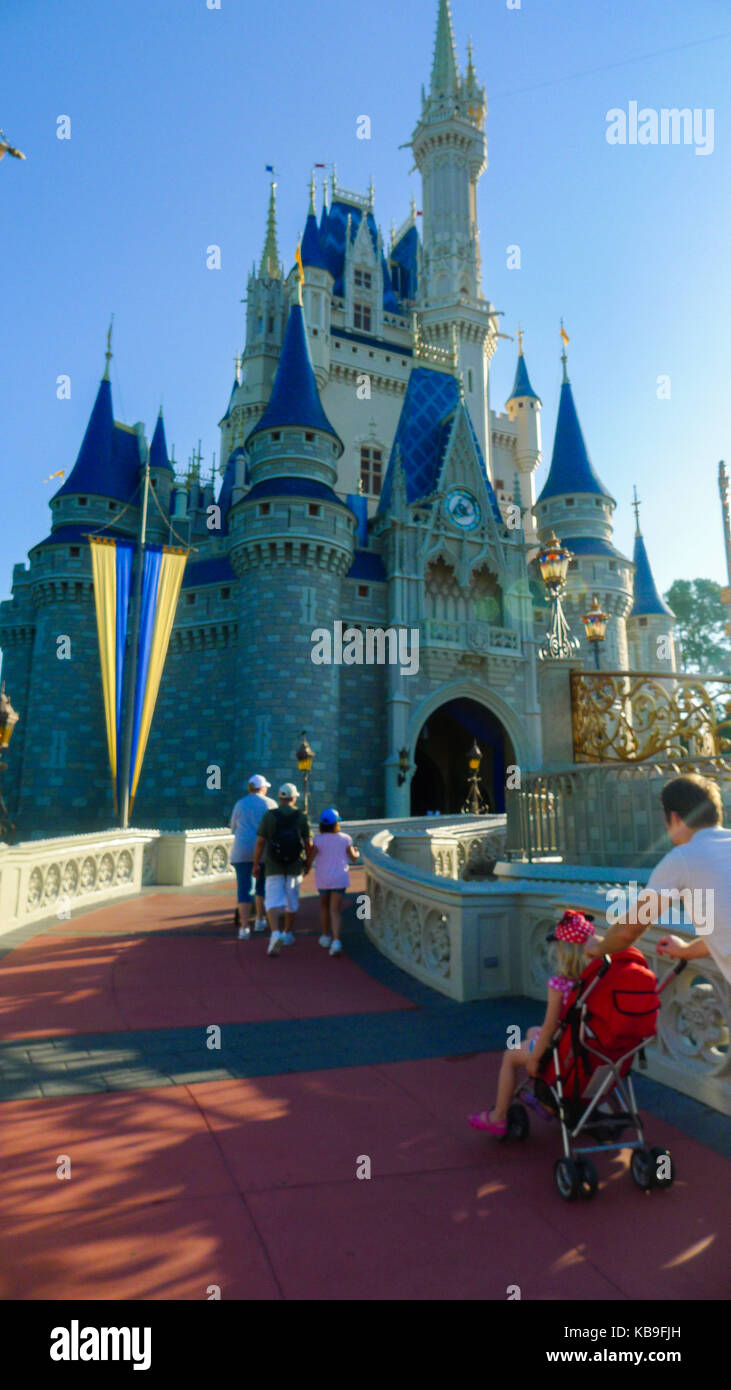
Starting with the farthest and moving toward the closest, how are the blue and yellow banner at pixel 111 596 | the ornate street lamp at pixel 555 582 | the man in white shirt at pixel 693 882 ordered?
the blue and yellow banner at pixel 111 596
the ornate street lamp at pixel 555 582
the man in white shirt at pixel 693 882

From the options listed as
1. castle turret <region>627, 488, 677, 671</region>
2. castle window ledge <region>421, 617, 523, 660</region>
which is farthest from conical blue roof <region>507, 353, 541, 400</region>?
castle window ledge <region>421, 617, 523, 660</region>

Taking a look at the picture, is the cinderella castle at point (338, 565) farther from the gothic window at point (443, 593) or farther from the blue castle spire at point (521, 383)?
the blue castle spire at point (521, 383)

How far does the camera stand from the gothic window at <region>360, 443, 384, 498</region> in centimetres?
3628

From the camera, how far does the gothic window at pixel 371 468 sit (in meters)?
36.3

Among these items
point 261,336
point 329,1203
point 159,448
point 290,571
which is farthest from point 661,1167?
point 261,336

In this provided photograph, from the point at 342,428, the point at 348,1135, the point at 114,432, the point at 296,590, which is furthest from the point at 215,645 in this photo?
the point at 348,1135

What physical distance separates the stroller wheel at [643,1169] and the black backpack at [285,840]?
5247 mm

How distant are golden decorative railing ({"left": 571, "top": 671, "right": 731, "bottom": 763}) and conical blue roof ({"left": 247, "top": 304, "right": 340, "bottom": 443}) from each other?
2015 centimetres

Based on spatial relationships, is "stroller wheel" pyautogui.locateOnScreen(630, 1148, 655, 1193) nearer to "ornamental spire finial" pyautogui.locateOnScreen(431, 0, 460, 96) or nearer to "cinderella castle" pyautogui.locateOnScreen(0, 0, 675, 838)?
"cinderella castle" pyautogui.locateOnScreen(0, 0, 675, 838)

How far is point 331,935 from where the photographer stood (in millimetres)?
8570

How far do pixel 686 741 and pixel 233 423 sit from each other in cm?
3290

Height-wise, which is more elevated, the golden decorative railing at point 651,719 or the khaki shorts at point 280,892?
the golden decorative railing at point 651,719

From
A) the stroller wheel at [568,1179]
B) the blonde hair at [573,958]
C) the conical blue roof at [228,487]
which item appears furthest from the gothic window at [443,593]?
the stroller wheel at [568,1179]
